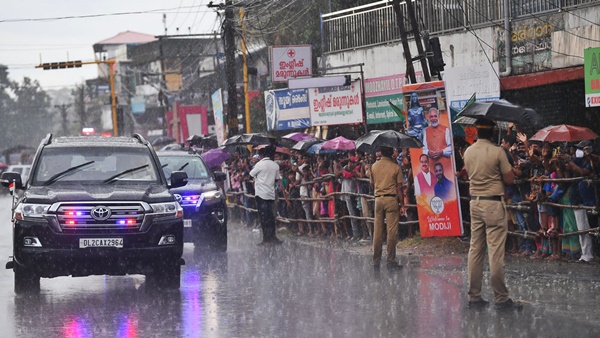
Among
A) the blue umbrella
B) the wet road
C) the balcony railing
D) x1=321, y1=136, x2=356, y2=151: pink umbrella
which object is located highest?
the balcony railing

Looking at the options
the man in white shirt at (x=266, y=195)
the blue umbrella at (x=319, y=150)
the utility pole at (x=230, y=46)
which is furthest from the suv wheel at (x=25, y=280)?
the utility pole at (x=230, y=46)

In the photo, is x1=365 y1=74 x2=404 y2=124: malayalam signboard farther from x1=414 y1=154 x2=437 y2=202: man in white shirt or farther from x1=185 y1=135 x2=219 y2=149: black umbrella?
x1=185 y1=135 x2=219 y2=149: black umbrella

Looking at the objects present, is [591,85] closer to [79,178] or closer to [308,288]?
[308,288]

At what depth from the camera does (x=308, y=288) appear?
1245 cm

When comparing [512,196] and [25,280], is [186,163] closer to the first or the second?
[512,196]

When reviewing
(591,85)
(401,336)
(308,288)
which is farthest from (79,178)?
(591,85)

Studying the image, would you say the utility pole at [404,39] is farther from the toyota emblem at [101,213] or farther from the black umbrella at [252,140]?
the toyota emblem at [101,213]

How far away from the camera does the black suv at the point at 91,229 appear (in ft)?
38.0

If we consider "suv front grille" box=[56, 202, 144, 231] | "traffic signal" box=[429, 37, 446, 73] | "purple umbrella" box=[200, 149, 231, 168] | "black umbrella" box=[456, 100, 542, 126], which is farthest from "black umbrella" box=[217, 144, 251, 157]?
"black umbrella" box=[456, 100, 542, 126]

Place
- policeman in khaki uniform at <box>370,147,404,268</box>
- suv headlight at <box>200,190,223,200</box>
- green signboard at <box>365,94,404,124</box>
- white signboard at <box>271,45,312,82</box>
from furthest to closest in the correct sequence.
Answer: white signboard at <box>271,45,312,82</box>, green signboard at <box>365,94,404,124</box>, suv headlight at <box>200,190,223,200</box>, policeman in khaki uniform at <box>370,147,404,268</box>

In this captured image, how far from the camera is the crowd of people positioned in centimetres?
1431

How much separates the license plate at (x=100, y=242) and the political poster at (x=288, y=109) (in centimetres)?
1532

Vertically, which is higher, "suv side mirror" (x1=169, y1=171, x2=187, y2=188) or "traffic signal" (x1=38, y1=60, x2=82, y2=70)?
"traffic signal" (x1=38, y1=60, x2=82, y2=70)

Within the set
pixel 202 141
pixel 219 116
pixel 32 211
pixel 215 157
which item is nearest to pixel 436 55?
pixel 32 211
